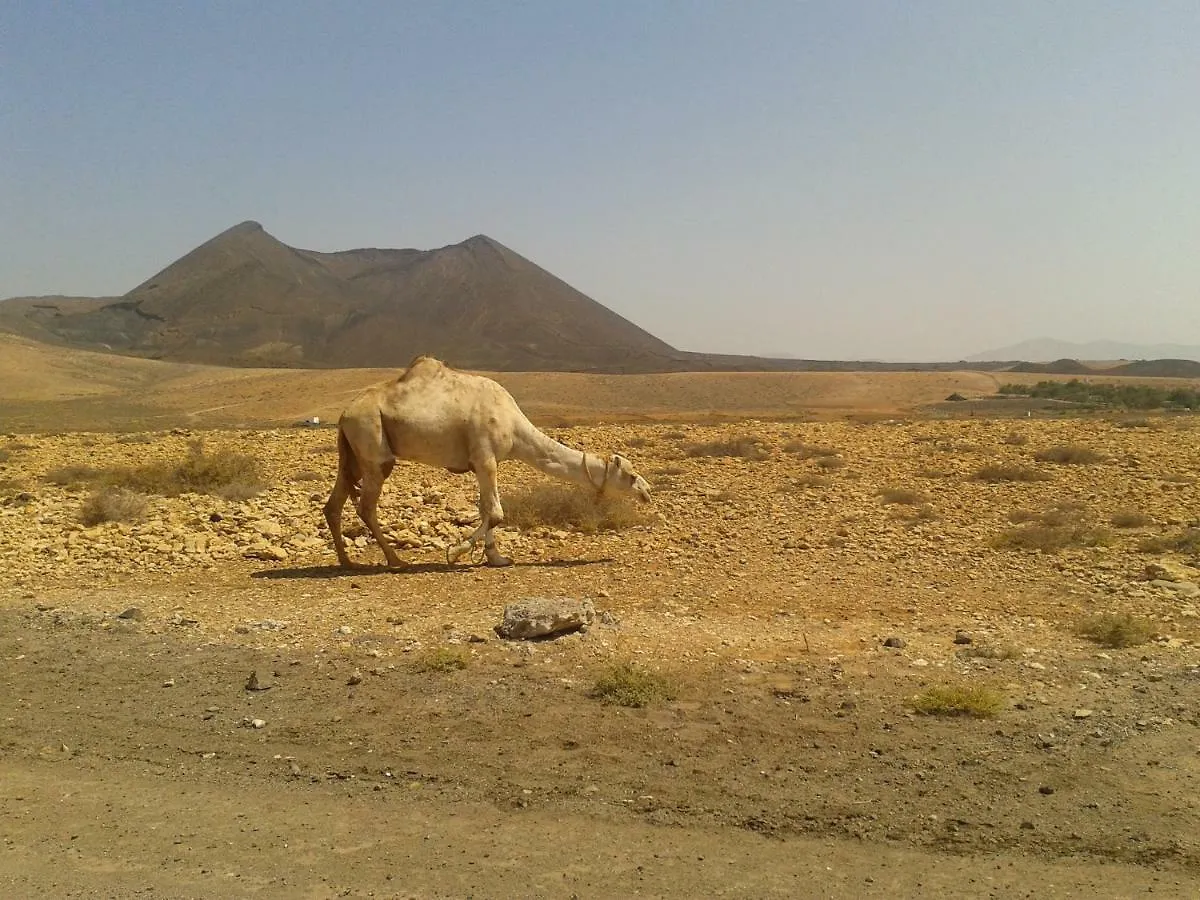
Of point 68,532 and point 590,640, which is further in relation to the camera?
point 68,532

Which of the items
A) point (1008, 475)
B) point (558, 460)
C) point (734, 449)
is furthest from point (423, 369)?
point (734, 449)

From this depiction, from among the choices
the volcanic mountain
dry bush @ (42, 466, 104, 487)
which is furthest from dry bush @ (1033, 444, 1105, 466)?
the volcanic mountain

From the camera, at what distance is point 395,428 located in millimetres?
11680

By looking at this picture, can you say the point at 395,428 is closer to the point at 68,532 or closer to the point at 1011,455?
the point at 68,532

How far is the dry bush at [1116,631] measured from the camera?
8133 mm

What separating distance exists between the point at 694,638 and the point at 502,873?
13.0 ft

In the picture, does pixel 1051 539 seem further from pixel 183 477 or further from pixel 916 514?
pixel 183 477

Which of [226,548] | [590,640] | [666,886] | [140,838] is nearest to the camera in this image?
[666,886]

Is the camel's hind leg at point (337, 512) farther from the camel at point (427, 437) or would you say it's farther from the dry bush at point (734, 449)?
the dry bush at point (734, 449)

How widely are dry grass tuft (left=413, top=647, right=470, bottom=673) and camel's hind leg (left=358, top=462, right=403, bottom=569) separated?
13.1ft

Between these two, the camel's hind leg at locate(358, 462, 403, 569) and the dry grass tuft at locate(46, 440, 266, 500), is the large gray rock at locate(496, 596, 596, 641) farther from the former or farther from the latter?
the dry grass tuft at locate(46, 440, 266, 500)

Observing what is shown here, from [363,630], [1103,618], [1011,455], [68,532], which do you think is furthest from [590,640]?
[1011,455]

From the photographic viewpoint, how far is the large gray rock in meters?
8.35

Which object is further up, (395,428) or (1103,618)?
(395,428)
